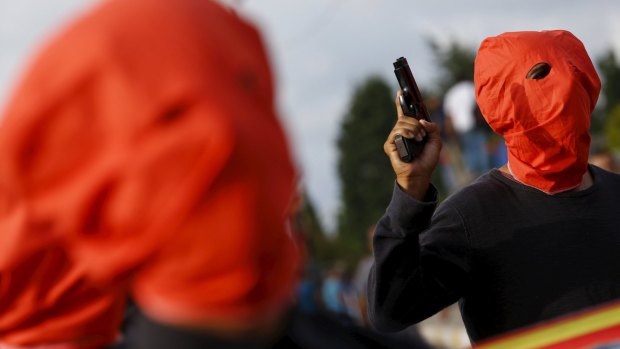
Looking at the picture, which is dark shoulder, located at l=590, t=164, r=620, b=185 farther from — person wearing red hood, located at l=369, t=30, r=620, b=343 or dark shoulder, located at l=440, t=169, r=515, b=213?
dark shoulder, located at l=440, t=169, r=515, b=213

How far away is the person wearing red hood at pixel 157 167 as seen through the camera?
1.29 meters

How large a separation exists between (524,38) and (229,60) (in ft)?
5.65

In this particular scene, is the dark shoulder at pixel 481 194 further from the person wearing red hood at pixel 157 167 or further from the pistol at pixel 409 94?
the person wearing red hood at pixel 157 167

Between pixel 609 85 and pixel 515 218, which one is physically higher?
pixel 515 218

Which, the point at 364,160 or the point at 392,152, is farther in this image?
the point at 364,160

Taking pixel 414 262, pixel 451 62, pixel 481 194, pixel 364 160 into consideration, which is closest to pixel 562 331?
pixel 414 262

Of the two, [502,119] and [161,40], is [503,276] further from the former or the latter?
[161,40]

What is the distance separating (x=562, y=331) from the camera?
80.3 inches

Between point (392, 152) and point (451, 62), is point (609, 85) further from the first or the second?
point (392, 152)

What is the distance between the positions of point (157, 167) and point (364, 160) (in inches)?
2625

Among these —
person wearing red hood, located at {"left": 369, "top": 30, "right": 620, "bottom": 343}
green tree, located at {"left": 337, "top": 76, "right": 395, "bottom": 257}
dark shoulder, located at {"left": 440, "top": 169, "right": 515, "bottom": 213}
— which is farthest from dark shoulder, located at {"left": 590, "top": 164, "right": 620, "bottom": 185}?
green tree, located at {"left": 337, "top": 76, "right": 395, "bottom": 257}

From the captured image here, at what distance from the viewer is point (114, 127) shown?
1288mm

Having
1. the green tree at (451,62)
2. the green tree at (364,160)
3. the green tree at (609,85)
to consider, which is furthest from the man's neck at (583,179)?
the green tree at (364,160)

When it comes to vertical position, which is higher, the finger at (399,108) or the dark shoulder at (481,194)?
the finger at (399,108)
